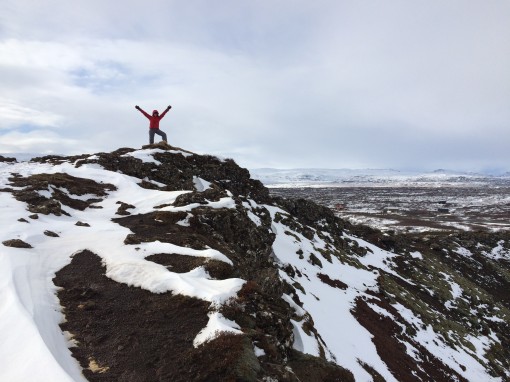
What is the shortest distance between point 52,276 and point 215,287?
6895mm

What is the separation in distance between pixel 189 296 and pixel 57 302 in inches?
178

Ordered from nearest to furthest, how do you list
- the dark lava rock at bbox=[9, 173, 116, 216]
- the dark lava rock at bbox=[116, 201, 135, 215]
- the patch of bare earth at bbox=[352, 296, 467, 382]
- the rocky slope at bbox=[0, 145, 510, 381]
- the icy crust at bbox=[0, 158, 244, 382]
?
the icy crust at bbox=[0, 158, 244, 382]
the rocky slope at bbox=[0, 145, 510, 381]
the dark lava rock at bbox=[9, 173, 116, 216]
the patch of bare earth at bbox=[352, 296, 467, 382]
the dark lava rock at bbox=[116, 201, 135, 215]

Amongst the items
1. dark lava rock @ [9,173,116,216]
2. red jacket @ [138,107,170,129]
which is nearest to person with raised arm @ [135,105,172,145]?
red jacket @ [138,107,170,129]

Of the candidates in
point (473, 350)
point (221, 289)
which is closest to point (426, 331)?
point (473, 350)

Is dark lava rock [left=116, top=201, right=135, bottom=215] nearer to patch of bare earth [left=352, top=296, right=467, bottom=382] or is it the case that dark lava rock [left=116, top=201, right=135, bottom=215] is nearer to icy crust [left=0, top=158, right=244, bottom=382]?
icy crust [left=0, top=158, right=244, bottom=382]

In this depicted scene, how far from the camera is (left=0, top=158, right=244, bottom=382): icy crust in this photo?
8.02m

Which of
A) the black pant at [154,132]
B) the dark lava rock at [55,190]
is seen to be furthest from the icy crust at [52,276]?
the black pant at [154,132]

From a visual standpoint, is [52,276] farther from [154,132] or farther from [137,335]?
[154,132]

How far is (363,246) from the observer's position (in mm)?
52469

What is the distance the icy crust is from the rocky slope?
0.09 m

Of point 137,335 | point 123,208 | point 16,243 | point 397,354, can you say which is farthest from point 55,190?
point 397,354

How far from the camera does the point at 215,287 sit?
11562mm

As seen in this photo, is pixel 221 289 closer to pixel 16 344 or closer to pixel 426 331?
pixel 16 344

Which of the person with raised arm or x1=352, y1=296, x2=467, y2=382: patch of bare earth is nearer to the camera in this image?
x1=352, y1=296, x2=467, y2=382: patch of bare earth
